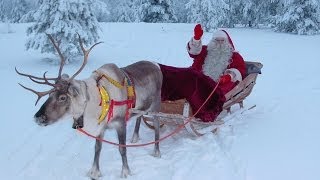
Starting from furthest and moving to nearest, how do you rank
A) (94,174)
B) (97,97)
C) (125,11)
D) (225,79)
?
(125,11) < (225,79) < (94,174) < (97,97)

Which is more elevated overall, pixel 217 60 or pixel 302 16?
pixel 217 60

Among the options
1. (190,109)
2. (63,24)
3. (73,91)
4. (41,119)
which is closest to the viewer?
(41,119)

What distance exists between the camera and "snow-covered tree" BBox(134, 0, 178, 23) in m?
33.0

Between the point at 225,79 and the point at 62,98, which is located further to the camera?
Answer: the point at 225,79

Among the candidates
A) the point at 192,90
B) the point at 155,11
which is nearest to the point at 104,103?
the point at 192,90

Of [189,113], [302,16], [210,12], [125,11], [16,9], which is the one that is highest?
[189,113]

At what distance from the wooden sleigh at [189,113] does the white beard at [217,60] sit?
0.50m

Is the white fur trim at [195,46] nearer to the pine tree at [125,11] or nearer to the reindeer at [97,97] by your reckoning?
the reindeer at [97,97]

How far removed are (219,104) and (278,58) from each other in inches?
377

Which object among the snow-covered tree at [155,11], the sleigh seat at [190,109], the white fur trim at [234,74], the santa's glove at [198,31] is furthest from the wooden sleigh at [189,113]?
the snow-covered tree at [155,11]

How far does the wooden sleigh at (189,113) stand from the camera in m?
6.32

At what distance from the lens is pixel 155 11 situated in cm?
3306

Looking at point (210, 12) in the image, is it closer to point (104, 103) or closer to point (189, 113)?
point (189, 113)

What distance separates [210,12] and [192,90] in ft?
64.0
